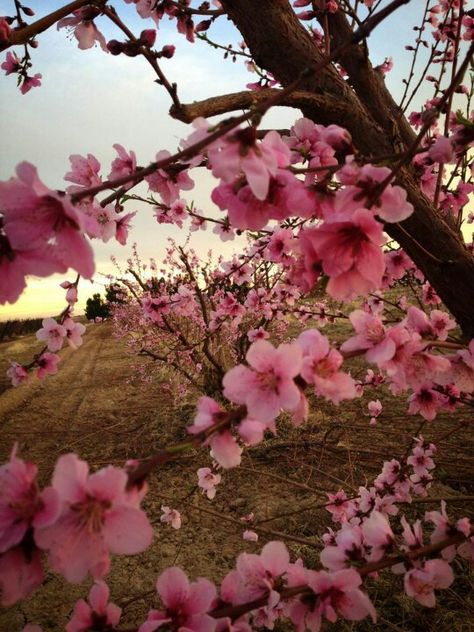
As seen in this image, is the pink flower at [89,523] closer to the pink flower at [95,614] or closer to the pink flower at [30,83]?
the pink flower at [95,614]

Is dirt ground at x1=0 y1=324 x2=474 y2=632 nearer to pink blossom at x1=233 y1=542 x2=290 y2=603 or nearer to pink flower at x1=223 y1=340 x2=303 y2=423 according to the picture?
pink blossom at x1=233 y1=542 x2=290 y2=603

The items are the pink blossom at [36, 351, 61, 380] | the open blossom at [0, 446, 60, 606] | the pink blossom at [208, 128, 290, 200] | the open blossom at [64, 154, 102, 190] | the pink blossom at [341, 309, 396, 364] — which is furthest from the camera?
the pink blossom at [36, 351, 61, 380]

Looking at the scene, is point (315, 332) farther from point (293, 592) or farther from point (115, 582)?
point (115, 582)

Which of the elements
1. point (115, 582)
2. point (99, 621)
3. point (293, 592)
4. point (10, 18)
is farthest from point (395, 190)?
point (115, 582)

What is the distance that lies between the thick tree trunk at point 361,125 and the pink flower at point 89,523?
1280 millimetres

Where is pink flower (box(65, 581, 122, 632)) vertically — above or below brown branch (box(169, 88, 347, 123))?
below

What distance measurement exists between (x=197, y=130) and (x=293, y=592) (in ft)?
3.24

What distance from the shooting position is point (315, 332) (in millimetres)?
790

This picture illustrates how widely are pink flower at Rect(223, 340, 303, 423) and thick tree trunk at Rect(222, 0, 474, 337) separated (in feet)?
3.09

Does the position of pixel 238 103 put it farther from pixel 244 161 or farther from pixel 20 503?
pixel 20 503

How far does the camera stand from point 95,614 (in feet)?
2.60

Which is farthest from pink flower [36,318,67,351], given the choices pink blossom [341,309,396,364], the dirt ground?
pink blossom [341,309,396,364]

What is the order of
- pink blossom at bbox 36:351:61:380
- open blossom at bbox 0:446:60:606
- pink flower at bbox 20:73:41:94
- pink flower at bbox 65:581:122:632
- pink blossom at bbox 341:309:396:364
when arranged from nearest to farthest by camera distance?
open blossom at bbox 0:446:60:606
pink flower at bbox 65:581:122:632
pink blossom at bbox 341:309:396:364
pink flower at bbox 20:73:41:94
pink blossom at bbox 36:351:61:380

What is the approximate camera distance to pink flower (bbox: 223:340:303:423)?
26.6 inches
